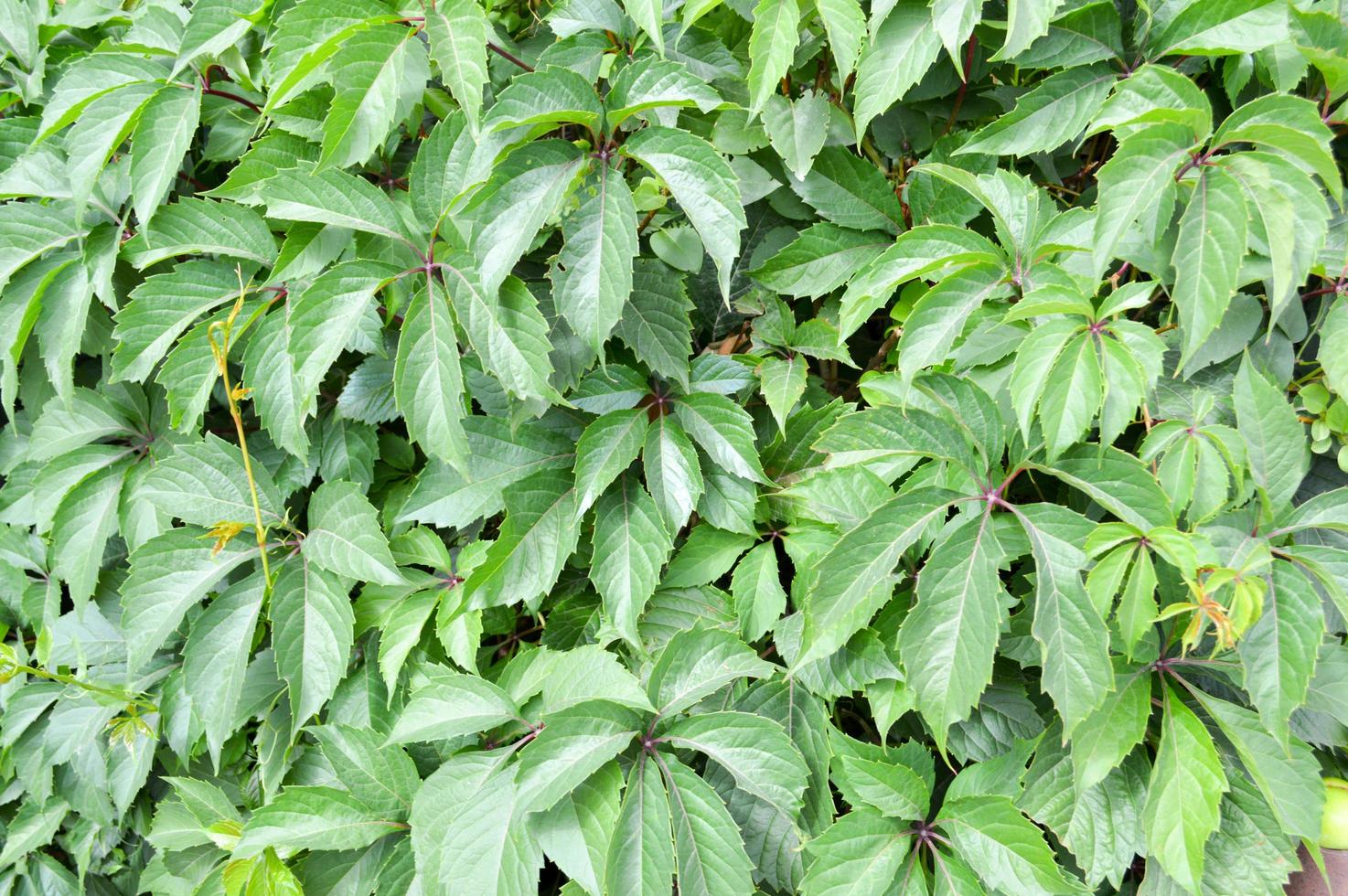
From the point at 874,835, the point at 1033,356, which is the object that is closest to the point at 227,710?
the point at 874,835

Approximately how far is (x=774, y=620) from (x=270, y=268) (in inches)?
31.0

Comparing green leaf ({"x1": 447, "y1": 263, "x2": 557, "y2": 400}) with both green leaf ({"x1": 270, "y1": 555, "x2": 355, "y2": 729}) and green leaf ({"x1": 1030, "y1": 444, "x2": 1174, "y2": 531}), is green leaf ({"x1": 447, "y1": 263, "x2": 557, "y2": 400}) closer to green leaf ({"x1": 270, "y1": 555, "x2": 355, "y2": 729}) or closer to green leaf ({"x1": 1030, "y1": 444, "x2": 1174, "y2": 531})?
green leaf ({"x1": 270, "y1": 555, "x2": 355, "y2": 729})

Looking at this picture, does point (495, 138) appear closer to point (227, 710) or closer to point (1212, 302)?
point (1212, 302)

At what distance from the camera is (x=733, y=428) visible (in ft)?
3.14

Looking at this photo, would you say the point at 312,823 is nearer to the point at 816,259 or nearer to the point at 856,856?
the point at 856,856

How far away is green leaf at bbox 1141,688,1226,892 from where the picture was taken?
2.58 feet

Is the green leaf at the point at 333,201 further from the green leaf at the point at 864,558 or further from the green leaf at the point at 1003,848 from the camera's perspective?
the green leaf at the point at 1003,848

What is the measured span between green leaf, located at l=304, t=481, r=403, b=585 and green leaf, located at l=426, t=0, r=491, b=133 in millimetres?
498

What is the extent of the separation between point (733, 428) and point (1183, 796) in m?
0.57

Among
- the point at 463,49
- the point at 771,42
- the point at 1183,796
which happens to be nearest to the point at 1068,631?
the point at 1183,796

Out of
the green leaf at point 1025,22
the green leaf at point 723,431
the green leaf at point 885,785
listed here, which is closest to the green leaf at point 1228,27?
the green leaf at point 1025,22

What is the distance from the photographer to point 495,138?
86cm

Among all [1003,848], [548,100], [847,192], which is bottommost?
[1003,848]

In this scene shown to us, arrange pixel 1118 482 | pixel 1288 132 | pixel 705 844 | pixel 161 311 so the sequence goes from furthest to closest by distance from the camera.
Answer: pixel 161 311 < pixel 705 844 < pixel 1118 482 < pixel 1288 132
